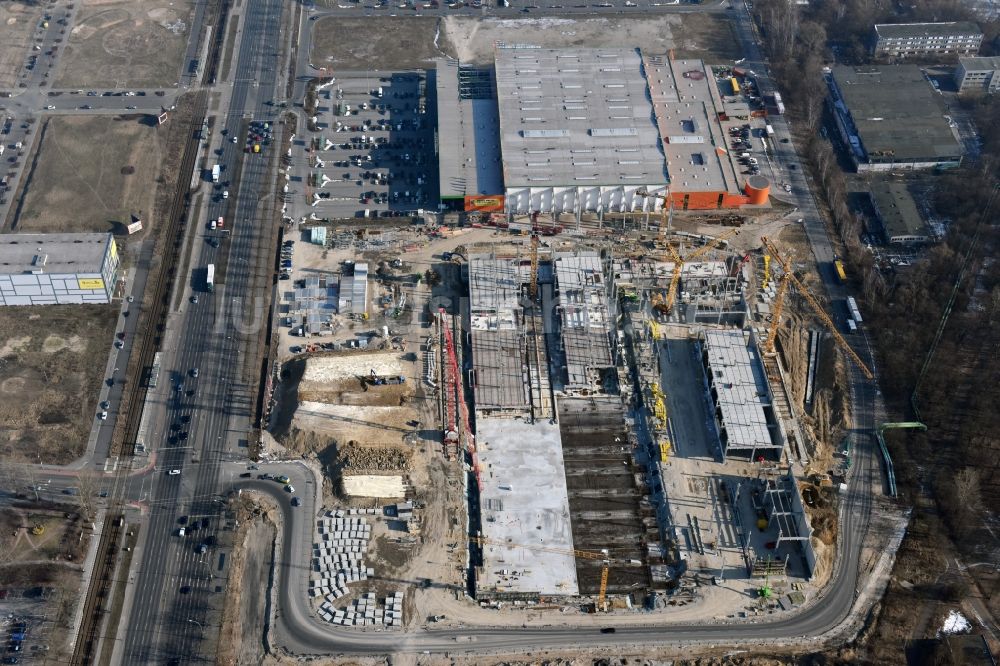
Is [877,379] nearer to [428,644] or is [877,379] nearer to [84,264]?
[428,644]

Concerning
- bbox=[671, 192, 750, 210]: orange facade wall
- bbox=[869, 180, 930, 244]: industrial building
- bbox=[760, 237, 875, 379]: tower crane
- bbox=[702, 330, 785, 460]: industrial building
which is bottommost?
bbox=[702, 330, 785, 460]: industrial building

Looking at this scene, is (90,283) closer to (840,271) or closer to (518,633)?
(518,633)

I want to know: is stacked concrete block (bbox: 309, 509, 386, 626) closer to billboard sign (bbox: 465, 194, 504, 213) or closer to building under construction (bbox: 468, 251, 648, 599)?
building under construction (bbox: 468, 251, 648, 599)

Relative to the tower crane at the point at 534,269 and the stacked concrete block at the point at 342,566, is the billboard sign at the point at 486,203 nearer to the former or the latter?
the tower crane at the point at 534,269

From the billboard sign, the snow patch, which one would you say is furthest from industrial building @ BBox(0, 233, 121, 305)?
the snow patch

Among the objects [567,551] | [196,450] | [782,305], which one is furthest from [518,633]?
[782,305]

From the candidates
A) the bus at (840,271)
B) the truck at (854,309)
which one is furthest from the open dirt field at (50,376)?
the bus at (840,271)
